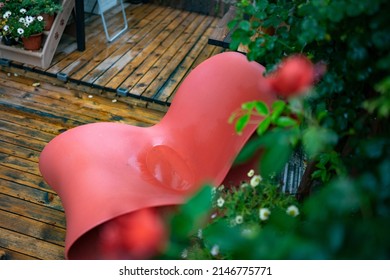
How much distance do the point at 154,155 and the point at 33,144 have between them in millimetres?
1028

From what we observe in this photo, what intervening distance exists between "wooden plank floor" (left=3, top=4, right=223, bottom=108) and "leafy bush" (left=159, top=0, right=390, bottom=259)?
5.77 feet

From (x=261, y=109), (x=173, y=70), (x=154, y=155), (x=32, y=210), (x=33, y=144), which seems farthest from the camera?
(x=173, y=70)

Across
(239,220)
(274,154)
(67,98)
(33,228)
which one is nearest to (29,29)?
(67,98)

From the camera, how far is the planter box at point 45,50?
321 centimetres

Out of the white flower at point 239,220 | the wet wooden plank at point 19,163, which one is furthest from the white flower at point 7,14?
the white flower at point 239,220

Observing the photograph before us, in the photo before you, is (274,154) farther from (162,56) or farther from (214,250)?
(162,56)

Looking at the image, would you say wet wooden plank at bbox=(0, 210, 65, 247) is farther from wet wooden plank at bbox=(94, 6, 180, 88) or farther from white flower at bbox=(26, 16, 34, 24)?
white flower at bbox=(26, 16, 34, 24)

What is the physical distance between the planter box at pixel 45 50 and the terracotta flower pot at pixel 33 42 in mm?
41

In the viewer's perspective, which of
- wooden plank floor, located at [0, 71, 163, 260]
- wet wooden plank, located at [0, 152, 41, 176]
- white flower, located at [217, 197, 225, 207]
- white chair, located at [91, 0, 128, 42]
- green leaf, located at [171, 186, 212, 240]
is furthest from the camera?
white chair, located at [91, 0, 128, 42]

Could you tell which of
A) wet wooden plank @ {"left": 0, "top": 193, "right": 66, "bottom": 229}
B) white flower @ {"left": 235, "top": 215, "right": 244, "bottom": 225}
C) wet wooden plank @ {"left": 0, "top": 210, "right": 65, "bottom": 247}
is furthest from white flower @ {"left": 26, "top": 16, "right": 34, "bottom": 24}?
white flower @ {"left": 235, "top": 215, "right": 244, "bottom": 225}

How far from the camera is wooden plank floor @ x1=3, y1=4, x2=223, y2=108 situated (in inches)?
125

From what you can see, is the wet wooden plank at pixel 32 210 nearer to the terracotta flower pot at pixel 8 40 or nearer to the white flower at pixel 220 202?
the white flower at pixel 220 202

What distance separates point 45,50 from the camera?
3209mm
